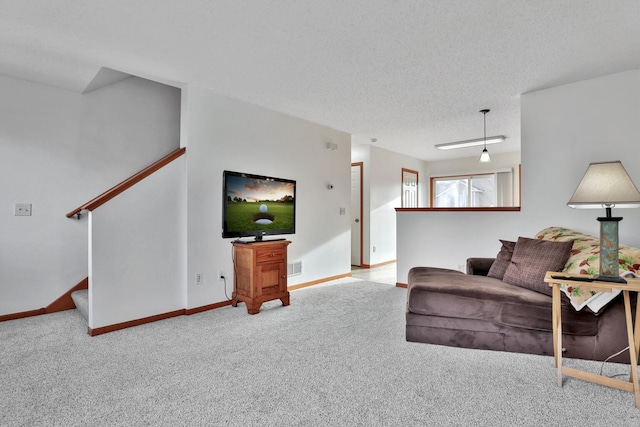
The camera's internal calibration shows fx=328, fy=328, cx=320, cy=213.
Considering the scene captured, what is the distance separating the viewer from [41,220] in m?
3.37

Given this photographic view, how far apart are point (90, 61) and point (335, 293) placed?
3548mm

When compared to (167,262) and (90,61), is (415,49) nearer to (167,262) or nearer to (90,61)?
(90,61)

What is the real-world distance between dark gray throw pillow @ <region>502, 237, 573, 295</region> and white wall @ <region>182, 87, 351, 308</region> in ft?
8.64

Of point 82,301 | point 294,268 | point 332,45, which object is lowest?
point 82,301

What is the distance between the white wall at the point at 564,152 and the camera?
3098 mm

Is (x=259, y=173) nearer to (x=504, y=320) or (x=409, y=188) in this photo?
(x=504, y=320)

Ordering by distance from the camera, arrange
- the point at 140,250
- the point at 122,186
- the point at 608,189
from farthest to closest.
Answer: the point at 140,250 → the point at 122,186 → the point at 608,189

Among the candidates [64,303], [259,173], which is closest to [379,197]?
[259,173]

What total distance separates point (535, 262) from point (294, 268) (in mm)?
2832

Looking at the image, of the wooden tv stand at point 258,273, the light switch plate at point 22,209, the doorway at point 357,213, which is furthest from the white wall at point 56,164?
the doorway at point 357,213

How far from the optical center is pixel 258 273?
347 centimetres

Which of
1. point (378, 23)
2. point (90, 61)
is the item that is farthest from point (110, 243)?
point (378, 23)

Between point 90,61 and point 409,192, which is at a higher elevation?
point 90,61

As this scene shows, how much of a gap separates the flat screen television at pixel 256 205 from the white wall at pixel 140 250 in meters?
0.46
